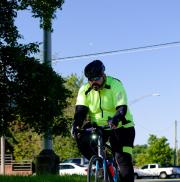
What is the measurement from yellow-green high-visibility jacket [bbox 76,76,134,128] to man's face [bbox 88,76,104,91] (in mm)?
78

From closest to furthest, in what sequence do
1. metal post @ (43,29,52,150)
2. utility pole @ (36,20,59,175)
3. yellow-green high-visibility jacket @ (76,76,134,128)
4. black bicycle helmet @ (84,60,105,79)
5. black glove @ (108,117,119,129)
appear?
black glove @ (108,117,119,129)
black bicycle helmet @ (84,60,105,79)
yellow-green high-visibility jacket @ (76,76,134,128)
utility pole @ (36,20,59,175)
metal post @ (43,29,52,150)

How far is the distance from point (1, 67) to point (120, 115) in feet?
40.8

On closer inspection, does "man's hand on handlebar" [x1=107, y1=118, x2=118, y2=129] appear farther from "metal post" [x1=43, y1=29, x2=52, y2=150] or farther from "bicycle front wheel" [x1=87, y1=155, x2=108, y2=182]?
"metal post" [x1=43, y1=29, x2=52, y2=150]

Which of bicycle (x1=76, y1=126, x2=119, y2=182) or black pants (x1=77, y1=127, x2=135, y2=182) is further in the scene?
black pants (x1=77, y1=127, x2=135, y2=182)

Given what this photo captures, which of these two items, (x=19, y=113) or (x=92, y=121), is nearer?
(x=92, y=121)

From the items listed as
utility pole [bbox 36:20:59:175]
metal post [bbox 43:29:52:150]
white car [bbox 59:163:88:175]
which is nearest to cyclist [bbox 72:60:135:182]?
utility pole [bbox 36:20:59:175]

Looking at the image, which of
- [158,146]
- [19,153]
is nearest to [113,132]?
[19,153]

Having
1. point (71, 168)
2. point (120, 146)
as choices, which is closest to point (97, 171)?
point (120, 146)

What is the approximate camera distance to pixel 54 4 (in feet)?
59.1

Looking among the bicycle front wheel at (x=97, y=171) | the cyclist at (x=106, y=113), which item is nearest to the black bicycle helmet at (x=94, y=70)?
the cyclist at (x=106, y=113)

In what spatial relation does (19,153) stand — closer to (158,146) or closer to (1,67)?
(158,146)

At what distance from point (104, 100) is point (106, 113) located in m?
0.14

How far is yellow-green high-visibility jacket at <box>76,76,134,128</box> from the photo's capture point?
584cm

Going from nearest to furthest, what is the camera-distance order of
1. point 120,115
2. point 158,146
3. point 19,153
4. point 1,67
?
point 120,115 → point 1,67 → point 19,153 → point 158,146
